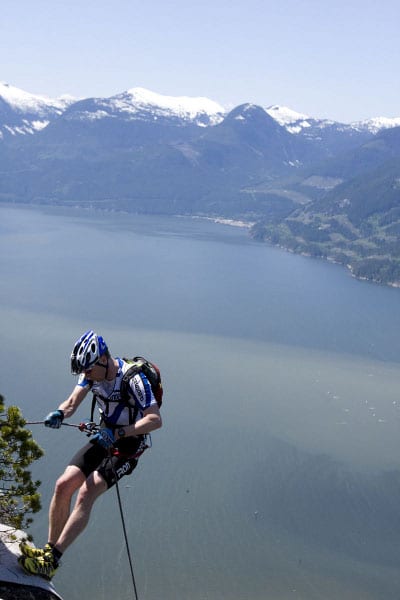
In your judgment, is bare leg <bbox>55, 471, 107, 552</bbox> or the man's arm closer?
bare leg <bbox>55, 471, 107, 552</bbox>

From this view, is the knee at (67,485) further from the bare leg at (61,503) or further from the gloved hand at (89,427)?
the gloved hand at (89,427)

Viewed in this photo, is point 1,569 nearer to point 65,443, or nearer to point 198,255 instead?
point 65,443

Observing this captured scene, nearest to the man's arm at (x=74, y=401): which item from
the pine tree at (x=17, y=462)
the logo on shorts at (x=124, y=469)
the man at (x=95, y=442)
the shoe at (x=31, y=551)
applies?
the man at (x=95, y=442)

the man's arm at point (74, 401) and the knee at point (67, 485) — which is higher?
the man's arm at point (74, 401)

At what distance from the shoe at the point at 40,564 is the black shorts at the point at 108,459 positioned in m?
0.80

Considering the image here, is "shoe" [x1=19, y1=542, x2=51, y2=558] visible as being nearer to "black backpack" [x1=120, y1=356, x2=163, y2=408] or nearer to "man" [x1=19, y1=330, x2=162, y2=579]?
"man" [x1=19, y1=330, x2=162, y2=579]

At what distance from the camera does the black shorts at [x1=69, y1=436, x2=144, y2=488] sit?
5512 millimetres

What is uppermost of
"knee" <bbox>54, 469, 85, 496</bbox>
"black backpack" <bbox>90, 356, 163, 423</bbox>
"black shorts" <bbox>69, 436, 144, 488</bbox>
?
"black backpack" <bbox>90, 356, 163, 423</bbox>

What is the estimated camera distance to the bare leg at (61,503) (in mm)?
5340

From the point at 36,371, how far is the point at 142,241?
11600cm

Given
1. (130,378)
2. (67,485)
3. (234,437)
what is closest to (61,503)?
(67,485)

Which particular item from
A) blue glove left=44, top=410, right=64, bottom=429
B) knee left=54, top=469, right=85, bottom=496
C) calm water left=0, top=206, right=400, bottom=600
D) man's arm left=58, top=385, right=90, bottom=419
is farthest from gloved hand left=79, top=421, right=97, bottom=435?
calm water left=0, top=206, right=400, bottom=600

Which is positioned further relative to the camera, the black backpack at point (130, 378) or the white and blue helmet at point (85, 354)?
the black backpack at point (130, 378)

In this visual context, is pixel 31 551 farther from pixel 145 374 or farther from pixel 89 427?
pixel 145 374
